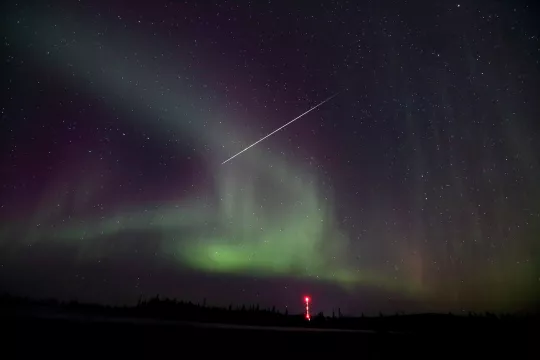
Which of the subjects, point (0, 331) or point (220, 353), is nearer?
point (220, 353)

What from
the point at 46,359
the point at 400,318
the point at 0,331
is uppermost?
the point at 400,318

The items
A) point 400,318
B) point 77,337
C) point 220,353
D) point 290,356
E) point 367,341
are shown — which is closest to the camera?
point 220,353

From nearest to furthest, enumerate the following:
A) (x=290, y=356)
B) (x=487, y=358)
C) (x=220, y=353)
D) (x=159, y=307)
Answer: (x=220, y=353)
(x=290, y=356)
(x=487, y=358)
(x=159, y=307)

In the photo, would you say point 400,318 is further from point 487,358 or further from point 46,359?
point 46,359

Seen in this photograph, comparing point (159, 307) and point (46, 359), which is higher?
point (159, 307)

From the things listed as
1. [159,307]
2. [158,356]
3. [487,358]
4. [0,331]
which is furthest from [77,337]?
[159,307]

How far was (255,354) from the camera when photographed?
1412cm

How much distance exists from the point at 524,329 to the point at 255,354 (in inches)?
994

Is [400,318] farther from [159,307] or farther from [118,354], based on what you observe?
[118,354]

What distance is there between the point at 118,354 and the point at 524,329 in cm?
3036

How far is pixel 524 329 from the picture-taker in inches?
1093

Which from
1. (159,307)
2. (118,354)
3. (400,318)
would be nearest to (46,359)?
(118,354)

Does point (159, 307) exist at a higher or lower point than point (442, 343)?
higher

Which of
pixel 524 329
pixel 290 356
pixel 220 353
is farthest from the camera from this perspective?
pixel 524 329
